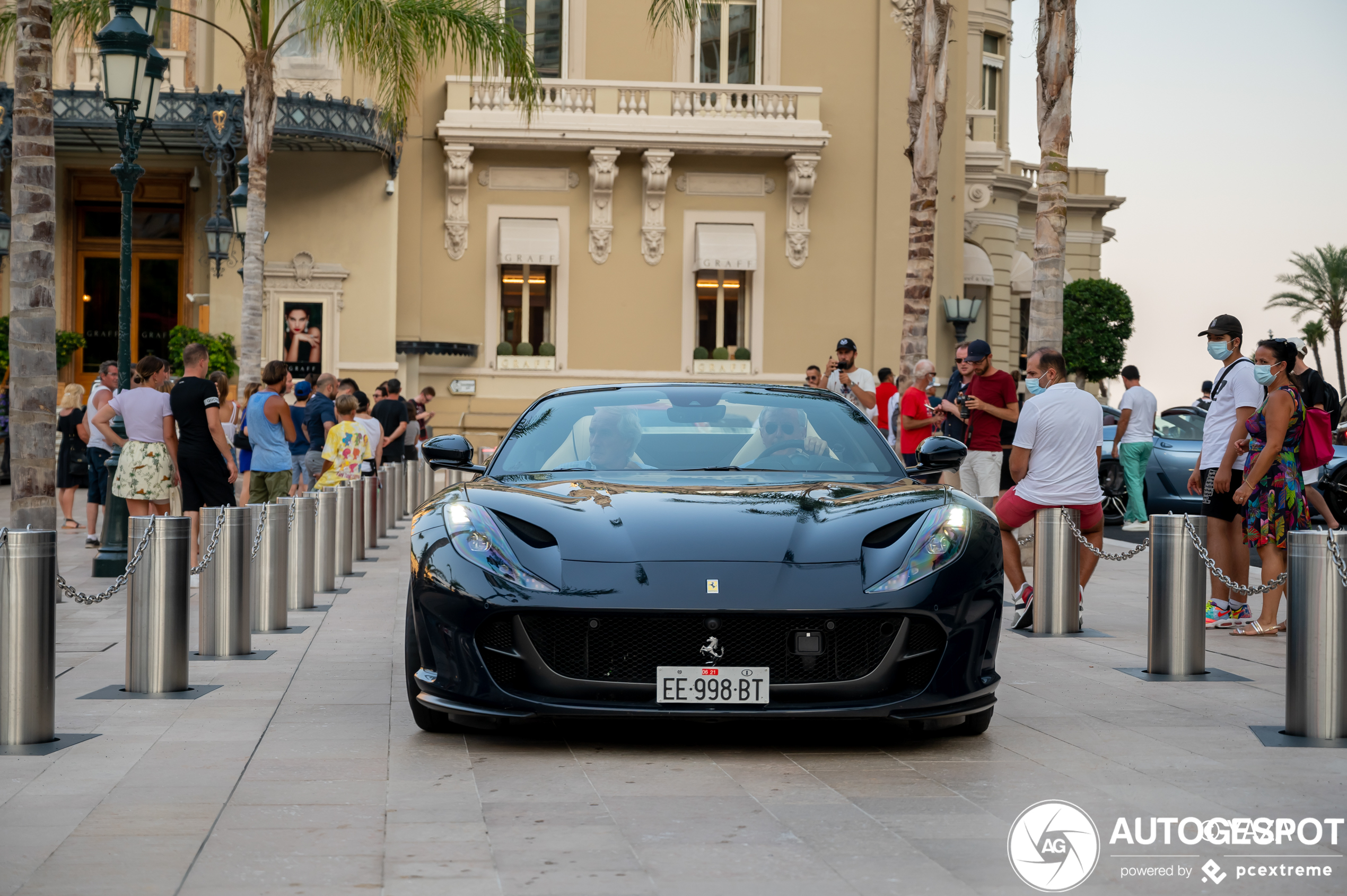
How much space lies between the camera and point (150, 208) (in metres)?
28.5

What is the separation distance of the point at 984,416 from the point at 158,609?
259 inches

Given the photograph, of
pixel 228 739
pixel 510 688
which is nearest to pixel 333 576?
pixel 228 739

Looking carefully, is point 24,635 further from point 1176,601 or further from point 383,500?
point 383,500

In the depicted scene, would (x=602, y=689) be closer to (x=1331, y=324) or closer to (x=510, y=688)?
(x=510, y=688)

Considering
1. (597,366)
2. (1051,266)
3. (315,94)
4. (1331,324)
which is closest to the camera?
(1051,266)

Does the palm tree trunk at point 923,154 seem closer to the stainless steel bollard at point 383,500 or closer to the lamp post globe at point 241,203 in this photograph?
the stainless steel bollard at point 383,500

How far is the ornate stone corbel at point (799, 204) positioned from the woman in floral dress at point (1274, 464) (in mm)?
22918

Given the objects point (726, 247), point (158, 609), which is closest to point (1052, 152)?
point (158, 609)

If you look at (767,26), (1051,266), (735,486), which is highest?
(767,26)

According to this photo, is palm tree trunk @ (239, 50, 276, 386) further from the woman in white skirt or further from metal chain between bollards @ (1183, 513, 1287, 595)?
metal chain between bollards @ (1183, 513, 1287, 595)

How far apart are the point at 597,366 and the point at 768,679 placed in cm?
2722

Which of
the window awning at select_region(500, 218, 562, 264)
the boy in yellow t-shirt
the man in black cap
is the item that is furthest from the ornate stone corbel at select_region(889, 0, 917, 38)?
the boy in yellow t-shirt

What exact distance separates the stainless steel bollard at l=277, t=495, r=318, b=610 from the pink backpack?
263 inches

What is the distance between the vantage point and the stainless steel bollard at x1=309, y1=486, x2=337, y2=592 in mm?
11836
